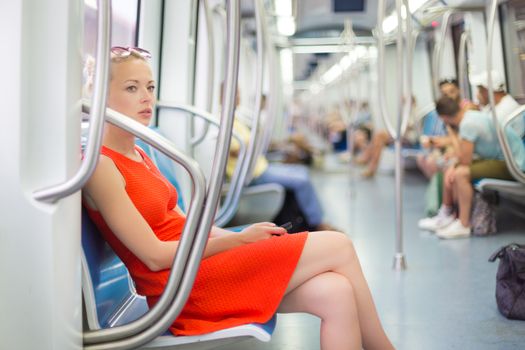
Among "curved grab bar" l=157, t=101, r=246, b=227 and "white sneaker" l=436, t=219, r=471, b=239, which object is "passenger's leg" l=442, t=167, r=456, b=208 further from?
"curved grab bar" l=157, t=101, r=246, b=227

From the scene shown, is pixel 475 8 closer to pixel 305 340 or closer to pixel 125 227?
pixel 305 340

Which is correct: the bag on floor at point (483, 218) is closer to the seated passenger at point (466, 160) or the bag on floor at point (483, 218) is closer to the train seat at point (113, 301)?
the seated passenger at point (466, 160)

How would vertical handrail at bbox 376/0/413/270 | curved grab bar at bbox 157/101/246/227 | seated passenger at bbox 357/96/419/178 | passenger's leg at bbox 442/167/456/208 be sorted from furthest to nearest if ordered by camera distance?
seated passenger at bbox 357/96/419/178 < passenger's leg at bbox 442/167/456/208 < vertical handrail at bbox 376/0/413/270 < curved grab bar at bbox 157/101/246/227

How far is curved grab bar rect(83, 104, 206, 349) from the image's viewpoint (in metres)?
1.60

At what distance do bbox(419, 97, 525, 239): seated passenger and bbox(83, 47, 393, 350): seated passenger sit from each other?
3.03 meters

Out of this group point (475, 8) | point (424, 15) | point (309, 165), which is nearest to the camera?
point (475, 8)

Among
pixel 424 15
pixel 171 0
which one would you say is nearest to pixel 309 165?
pixel 424 15

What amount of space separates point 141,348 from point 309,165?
32.1 ft

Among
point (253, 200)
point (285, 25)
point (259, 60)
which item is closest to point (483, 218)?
point (259, 60)

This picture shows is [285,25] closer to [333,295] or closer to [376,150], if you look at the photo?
[376,150]

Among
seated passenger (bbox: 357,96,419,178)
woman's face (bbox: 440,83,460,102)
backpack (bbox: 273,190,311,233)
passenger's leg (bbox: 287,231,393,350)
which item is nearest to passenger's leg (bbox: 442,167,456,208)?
woman's face (bbox: 440,83,460,102)

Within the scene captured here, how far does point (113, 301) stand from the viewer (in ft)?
6.80

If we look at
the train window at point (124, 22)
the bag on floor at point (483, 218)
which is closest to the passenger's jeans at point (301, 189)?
the bag on floor at point (483, 218)

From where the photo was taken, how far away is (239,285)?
70.6 inches
